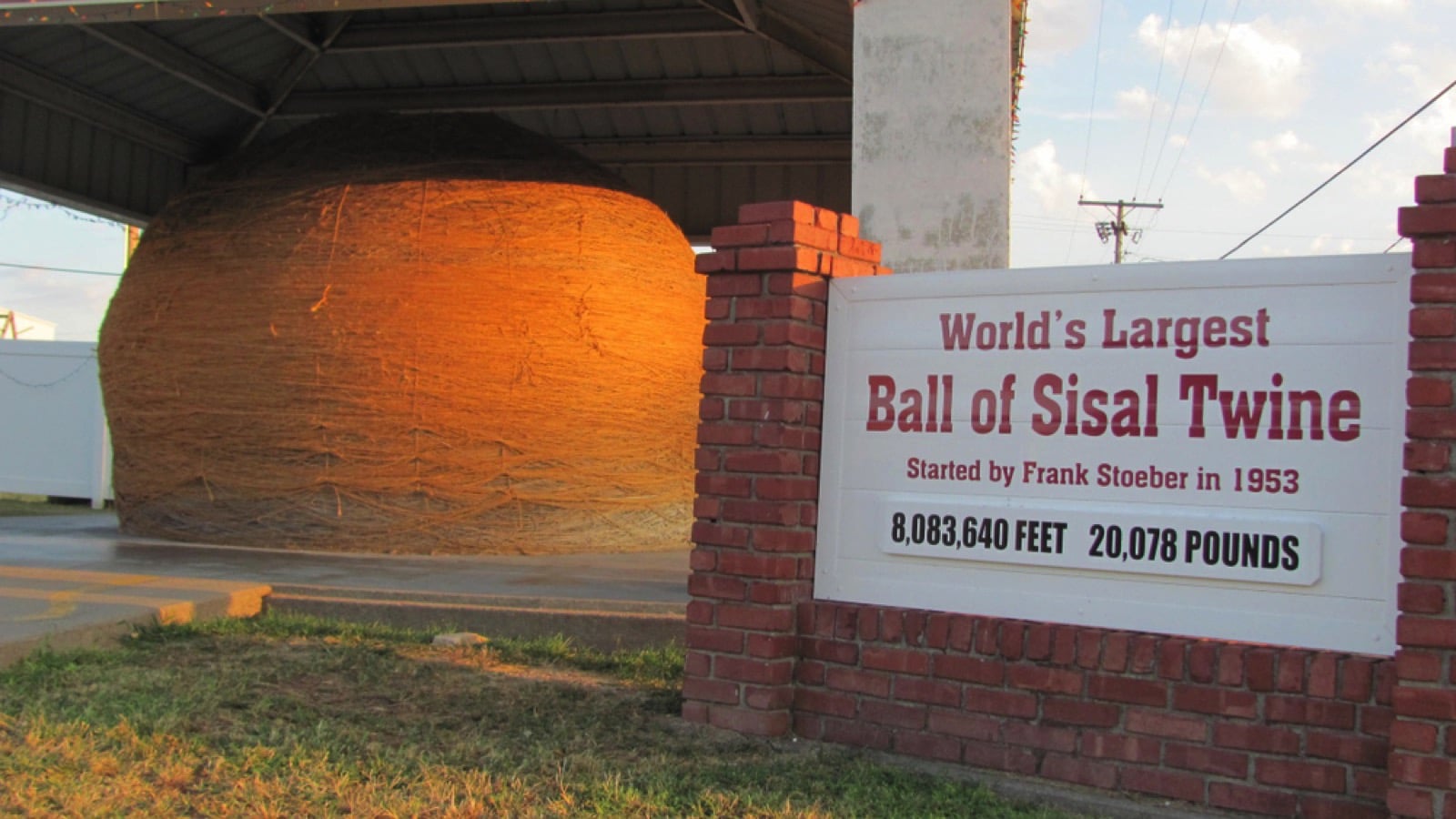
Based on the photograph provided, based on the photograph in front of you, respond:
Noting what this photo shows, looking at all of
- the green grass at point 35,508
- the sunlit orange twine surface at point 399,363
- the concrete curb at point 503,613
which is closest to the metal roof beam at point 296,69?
the sunlit orange twine surface at point 399,363

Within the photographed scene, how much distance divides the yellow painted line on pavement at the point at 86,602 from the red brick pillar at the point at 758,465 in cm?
349

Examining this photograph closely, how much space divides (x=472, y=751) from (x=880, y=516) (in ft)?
5.66

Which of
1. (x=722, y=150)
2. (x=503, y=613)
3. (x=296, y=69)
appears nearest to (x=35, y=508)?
(x=296, y=69)

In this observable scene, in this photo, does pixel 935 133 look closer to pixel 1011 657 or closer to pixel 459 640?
pixel 1011 657

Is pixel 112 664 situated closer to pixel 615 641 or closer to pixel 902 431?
pixel 615 641

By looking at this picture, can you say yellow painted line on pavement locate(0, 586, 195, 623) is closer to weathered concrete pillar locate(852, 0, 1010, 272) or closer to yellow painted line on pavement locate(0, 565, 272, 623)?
yellow painted line on pavement locate(0, 565, 272, 623)

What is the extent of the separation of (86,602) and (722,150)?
29.2 ft

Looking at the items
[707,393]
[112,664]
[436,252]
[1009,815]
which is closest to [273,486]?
[436,252]

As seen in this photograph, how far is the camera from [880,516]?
5.18 metres

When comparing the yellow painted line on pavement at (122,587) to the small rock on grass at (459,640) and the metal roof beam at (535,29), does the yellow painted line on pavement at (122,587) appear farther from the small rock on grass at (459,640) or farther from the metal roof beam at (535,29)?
the metal roof beam at (535,29)

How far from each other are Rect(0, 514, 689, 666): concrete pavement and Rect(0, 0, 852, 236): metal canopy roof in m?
4.74

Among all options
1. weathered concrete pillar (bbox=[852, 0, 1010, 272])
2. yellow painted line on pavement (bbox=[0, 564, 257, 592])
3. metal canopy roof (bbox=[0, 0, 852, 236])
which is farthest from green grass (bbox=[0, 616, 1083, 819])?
metal canopy roof (bbox=[0, 0, 852, 236])

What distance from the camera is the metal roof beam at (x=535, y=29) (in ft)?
41.1

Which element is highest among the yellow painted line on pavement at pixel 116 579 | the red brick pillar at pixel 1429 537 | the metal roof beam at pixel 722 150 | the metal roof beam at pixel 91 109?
the metal roof beam at pixel 722 150
